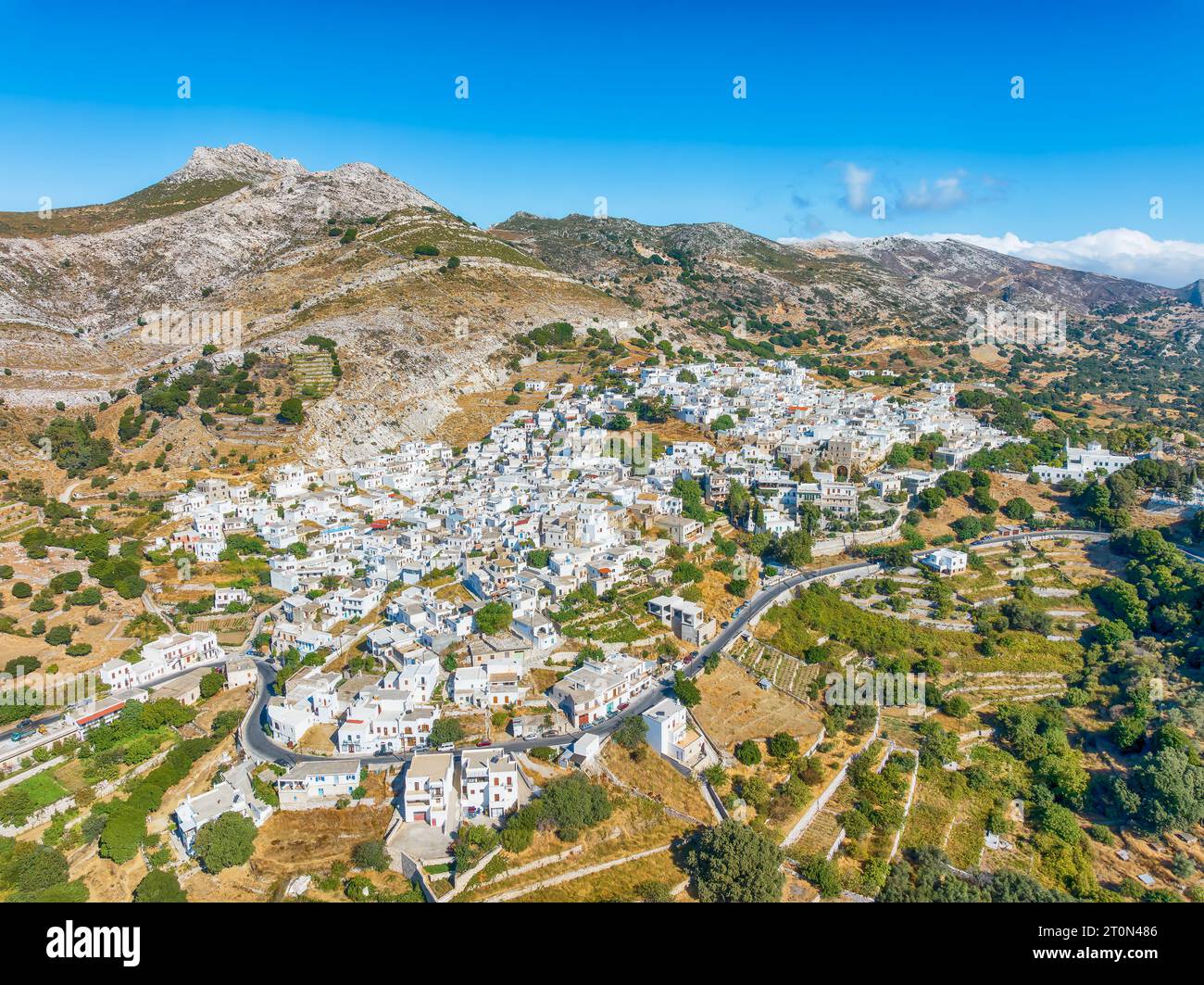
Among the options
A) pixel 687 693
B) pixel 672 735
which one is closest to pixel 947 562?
pixel 687 693

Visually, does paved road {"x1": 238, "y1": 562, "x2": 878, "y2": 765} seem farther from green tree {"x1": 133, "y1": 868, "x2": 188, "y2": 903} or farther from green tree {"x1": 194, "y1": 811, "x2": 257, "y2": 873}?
green tree {"x1": 133, "y1": 868, "x2": 188, "y2": 903}

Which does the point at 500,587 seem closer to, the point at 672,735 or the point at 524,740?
the point at 524,740

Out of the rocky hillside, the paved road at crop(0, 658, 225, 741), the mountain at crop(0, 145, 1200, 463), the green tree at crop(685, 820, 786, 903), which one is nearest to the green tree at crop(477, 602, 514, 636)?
the paved road at crop(0, 658, 225, 741)

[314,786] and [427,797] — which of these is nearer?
[427,797]

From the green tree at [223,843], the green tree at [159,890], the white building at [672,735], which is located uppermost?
the white building at [672,735]

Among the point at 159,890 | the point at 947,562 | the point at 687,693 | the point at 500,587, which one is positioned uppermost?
the point at 947,562

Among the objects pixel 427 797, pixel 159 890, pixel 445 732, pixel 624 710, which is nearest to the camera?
pixel 159 890

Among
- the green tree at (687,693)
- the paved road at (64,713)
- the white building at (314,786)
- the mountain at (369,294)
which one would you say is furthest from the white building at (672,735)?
the mountain at (369,294)

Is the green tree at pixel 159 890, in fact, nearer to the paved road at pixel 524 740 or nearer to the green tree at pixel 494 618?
the paved road at pixel 524 740

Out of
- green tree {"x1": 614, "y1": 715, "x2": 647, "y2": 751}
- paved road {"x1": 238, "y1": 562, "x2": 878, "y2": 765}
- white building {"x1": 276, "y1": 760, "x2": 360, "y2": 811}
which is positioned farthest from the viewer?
paved road {"x1": 238, "y1": 562, "x2": 878, "y2": 765}

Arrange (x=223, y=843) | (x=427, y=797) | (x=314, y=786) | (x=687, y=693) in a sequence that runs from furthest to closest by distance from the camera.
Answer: (x=687, y=693) → (x=314, y=786) → (x=427, y=797) → (x=223, y=843)
